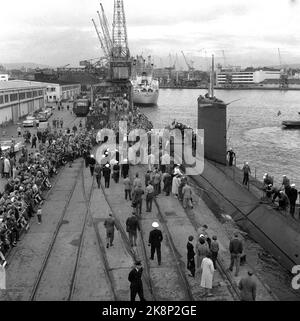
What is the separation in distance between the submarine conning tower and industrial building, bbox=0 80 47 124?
90.5ft

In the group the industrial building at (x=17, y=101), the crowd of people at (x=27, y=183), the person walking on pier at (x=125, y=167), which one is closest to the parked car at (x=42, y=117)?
the industrial building at (x=17, y=101)

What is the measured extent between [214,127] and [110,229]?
12.5 metres

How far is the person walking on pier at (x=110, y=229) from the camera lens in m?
13.7

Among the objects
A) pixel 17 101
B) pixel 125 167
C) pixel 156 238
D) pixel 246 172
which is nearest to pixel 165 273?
pixel 156 238

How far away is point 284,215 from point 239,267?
491cm

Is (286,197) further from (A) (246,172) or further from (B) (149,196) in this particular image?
(B) (149,196)

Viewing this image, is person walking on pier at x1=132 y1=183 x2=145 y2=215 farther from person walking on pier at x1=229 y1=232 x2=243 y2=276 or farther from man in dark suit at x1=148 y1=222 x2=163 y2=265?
person walking on pier at x1=229 y1=232 x2=243 y2=276

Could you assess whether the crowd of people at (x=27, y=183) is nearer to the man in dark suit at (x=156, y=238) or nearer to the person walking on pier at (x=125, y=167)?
the person walking on pier at (x=125, y=167)

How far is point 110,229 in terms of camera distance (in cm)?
1379

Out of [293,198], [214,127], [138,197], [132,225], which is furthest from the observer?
[214,127]

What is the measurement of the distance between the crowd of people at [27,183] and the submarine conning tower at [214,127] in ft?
23.6

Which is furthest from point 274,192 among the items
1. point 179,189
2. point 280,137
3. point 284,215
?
point 280,137

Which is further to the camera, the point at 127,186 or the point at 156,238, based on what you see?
the point at 127,186
